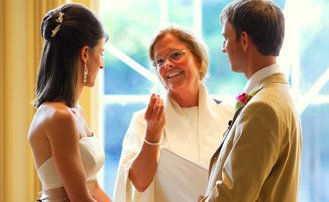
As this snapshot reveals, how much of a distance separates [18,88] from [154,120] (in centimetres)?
89

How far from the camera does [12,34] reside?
7.75 ft

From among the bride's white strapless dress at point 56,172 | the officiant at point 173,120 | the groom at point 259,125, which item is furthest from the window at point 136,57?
the groom at point 259,125

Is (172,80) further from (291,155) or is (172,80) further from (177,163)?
(291,155)

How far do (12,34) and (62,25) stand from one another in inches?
35.5

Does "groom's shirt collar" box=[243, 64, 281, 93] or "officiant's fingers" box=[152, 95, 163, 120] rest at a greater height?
"groom's shirt collar" box=[243, 64, 281, 93]

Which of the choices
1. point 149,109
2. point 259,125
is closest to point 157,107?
point 149,109

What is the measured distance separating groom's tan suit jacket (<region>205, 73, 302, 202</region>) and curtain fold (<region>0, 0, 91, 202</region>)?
56.2 inches

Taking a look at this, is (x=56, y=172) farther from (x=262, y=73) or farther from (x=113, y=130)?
(x=113, y=130)

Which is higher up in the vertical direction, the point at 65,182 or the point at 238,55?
the point at 238,55

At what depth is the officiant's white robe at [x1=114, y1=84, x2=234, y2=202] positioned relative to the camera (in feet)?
6.38

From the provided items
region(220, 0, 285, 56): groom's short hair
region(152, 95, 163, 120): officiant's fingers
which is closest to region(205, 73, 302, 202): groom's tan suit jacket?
region(220, 0, 285, 56): groom's short hair

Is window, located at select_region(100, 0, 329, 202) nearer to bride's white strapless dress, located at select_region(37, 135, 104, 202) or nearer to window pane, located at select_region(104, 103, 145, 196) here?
window pane, located at select_region(104, 103, 145, 196)

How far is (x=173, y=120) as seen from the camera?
203 cm

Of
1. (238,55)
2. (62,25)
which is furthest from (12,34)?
(238,55)
